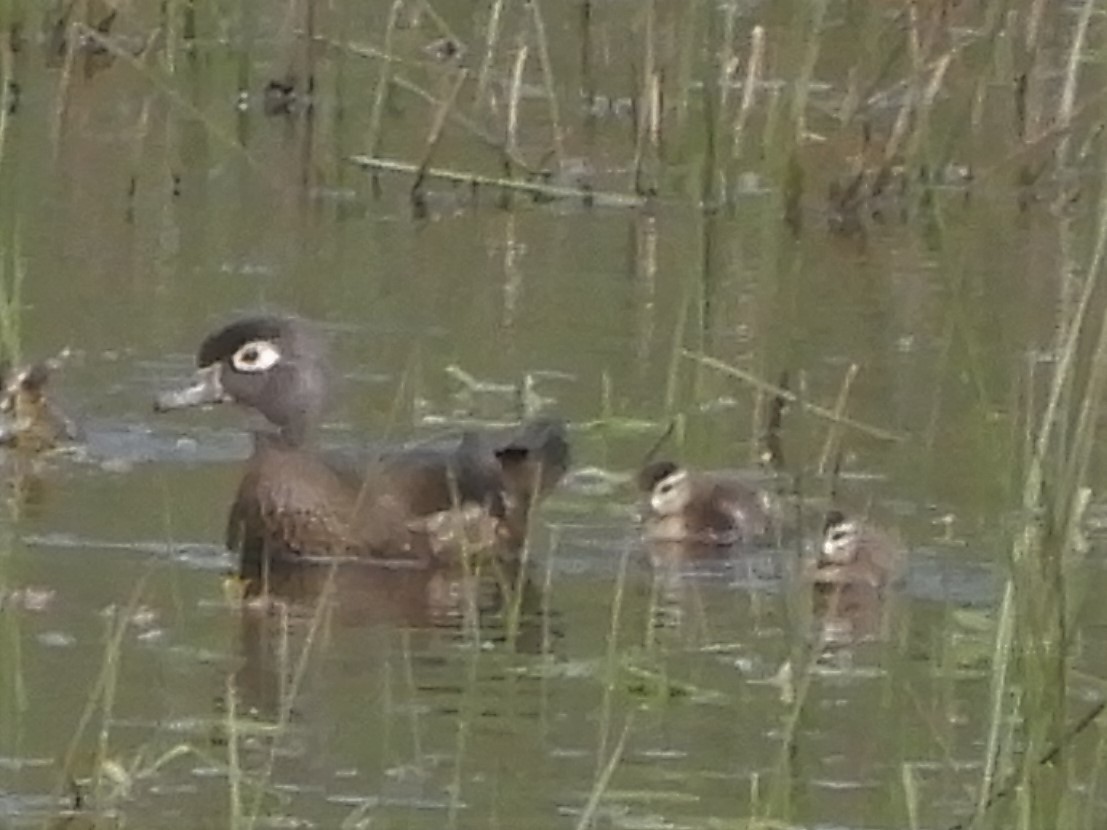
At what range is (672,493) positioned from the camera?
7.58 m

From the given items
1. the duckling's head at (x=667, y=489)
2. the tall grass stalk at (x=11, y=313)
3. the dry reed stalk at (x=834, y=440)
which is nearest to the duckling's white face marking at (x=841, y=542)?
the dry reed stalk at (x=834, y=440)

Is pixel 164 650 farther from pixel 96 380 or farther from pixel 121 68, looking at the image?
pixel 121 68

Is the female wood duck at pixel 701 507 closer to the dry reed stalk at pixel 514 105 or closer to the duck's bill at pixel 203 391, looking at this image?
the duck's bill at pixel 203 391

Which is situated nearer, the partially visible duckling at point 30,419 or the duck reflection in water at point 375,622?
the duck reflection in water at point 375,622

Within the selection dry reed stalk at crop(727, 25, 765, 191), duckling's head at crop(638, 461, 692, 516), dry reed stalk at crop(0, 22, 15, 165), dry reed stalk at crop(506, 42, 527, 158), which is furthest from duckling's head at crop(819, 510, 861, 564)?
dry reed stalk at crop(506, 42, 527, 158)

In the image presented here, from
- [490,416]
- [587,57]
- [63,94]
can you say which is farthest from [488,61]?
[490,416]

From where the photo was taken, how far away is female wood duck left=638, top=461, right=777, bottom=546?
24.6 ft

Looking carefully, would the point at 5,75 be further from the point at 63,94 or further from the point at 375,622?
the point at 375,622

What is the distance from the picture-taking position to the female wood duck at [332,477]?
772cm

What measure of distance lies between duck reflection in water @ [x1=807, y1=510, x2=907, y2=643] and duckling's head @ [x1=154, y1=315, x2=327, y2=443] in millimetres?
1404

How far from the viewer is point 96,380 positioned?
8.77m

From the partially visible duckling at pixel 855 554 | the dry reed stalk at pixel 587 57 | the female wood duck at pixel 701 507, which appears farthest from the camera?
the dry reed stalk at pixel 587 57

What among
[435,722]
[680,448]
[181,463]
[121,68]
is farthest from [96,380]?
[121,68]

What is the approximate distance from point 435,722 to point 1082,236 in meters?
5.18
